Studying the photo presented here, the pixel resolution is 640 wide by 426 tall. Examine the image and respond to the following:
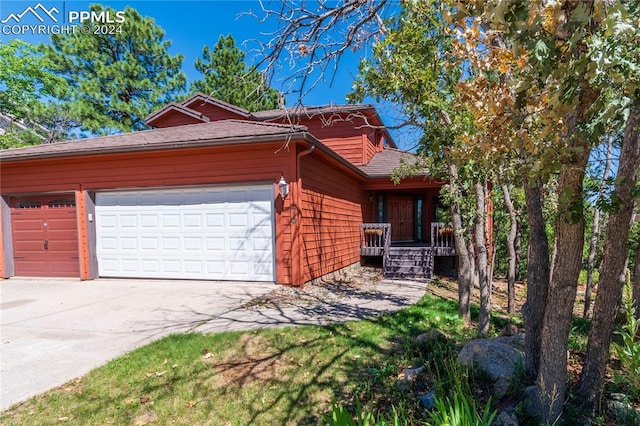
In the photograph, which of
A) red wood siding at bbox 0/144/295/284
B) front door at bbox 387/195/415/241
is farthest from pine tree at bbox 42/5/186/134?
front door at bbox 387/195/415/241

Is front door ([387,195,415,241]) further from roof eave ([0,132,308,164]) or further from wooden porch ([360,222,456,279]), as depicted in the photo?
roof eave ([0,132,308,164])

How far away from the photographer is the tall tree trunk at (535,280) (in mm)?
2422

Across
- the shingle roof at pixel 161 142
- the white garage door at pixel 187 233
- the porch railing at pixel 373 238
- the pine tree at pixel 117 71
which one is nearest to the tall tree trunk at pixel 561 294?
the shingle roof at pixel 161 142

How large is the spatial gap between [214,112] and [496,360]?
13.3 m

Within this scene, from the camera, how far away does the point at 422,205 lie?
1398 centimetres

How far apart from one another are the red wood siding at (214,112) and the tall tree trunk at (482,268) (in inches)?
399

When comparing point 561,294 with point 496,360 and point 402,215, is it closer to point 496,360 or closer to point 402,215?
point 496,360

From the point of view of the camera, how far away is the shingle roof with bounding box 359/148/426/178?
37.5 feet

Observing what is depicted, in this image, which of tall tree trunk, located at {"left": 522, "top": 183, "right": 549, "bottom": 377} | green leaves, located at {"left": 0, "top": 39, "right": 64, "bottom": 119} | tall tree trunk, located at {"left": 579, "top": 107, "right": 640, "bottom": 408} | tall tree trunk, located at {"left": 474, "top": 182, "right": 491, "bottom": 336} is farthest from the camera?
green leaves, located at {"left": 0, "top": 39, "right": 64, "bottom": 119}

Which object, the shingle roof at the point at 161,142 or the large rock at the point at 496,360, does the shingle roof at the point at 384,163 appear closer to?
the shingle roof at the point at 161,142

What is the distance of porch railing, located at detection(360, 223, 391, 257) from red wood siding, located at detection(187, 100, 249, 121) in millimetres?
6339

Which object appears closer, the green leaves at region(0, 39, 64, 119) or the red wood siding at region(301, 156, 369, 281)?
the red wood siding at region(301, 156, 369, 281)

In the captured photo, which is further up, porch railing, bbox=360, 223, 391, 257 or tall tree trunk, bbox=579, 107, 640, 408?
tall tree trunk, bbox=579, 107, 640, 408

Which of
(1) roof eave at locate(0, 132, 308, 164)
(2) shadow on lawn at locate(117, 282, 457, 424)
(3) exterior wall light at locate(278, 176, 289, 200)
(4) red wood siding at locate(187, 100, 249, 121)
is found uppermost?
(4) red wood siding at locate(187, 100, 249, 121)
